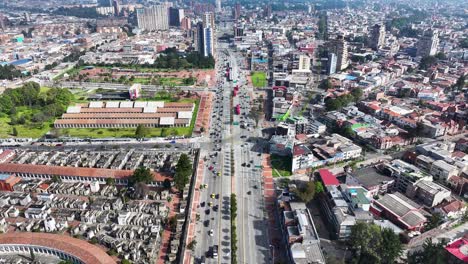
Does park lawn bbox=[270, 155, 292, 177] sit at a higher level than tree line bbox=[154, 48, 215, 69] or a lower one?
lower

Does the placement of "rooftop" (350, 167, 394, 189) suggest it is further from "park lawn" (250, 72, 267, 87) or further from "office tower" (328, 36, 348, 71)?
"office tower" (328, 36, 348, 71)

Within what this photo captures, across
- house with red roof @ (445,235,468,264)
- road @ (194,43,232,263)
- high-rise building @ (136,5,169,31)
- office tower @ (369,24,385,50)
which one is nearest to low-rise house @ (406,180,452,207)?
house with red roof @ (445,235,468,264)

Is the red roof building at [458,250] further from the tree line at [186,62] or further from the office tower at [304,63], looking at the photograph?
the tree line at [186,62]

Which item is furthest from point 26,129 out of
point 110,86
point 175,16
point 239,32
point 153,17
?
point 175,16

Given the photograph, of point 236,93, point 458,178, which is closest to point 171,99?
point 236,93

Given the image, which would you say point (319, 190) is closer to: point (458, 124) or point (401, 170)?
point (401, 170)

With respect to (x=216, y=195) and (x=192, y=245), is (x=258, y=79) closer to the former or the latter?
(x=216, y=195)
